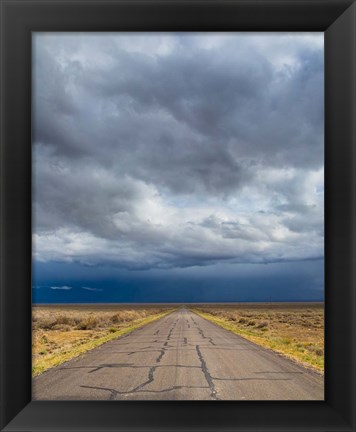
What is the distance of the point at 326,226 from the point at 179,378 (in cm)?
659

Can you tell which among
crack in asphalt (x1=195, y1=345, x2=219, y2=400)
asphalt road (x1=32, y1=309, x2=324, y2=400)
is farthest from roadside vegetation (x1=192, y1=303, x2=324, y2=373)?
crack in asphalt (x1=195, y1=345, x2=219, y2=400)

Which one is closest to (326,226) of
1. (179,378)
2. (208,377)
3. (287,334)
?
(179,378)

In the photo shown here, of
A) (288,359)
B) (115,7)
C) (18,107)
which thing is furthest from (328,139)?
(288,359)

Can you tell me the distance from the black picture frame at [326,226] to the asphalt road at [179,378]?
264 cm

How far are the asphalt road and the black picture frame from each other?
2.64 meters

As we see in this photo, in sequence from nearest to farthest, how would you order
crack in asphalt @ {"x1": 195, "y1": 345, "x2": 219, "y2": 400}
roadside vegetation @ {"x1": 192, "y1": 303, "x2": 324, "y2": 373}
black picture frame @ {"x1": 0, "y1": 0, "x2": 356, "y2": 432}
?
1. black picture frame @ {"x1": 0, "y1": 0, "x2": 356, "y2": 432}
2. crack in asphalt @ {"x1": 195, "y1": 345, "x2": 219, "y2": 400}
3. roadside vegetation @ {"x1": 192, "y1": 303, "x2": 324, "y2": 373}

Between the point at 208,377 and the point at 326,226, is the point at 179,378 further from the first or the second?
the point at 326,226

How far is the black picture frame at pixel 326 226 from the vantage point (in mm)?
3061

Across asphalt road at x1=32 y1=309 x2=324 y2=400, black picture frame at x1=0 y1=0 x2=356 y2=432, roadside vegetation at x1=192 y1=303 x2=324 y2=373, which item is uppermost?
black picture frame at x1=0 y1=0 x2=356 y2=432

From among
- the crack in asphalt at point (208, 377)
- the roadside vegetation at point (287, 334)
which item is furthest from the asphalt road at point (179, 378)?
the roadside vegetation at point (287, 334)

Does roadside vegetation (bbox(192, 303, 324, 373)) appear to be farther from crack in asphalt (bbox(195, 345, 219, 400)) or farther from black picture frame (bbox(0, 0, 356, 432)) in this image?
black picture frame (bbox(0, 0, 356, 432))

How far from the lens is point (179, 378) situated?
880 centimetres

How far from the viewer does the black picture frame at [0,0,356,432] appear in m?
3.06

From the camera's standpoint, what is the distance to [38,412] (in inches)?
123
